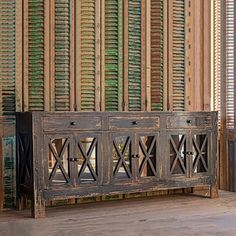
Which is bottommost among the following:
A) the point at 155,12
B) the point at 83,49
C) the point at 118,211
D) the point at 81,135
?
the point at 118,211

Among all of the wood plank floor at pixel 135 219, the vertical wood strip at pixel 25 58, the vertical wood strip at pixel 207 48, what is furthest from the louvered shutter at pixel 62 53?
the vertical wood strip at pixel 207 48

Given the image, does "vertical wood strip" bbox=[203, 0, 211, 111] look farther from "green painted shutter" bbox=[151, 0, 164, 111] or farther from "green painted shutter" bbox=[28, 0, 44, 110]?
"green painted shutter" bbox=[28, 0, 44, 110]

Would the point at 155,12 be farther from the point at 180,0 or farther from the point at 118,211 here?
the point at 118,211

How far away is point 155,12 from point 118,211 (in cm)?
188

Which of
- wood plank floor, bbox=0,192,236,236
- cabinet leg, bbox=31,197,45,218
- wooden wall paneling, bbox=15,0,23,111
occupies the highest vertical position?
wooden wall paneling, bbox=15,0,23,111

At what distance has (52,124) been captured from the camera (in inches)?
149

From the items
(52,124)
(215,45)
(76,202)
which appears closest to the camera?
(52,124)

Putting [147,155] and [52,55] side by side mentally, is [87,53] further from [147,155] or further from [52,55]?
[147,155]

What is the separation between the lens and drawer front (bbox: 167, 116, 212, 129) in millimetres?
4266

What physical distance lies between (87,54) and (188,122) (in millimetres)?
1068

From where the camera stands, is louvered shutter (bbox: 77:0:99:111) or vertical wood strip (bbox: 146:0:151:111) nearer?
louvered shutter (bbox: 77:0:99:111)

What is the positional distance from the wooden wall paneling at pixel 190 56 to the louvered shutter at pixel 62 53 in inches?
47.1

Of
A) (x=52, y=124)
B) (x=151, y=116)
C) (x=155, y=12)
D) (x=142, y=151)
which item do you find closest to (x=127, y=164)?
(x=142, y=151)

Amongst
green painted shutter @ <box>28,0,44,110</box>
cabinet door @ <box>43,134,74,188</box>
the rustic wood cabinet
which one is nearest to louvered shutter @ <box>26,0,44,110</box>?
green painted shutter @ <box>28,0,44,110</box>
